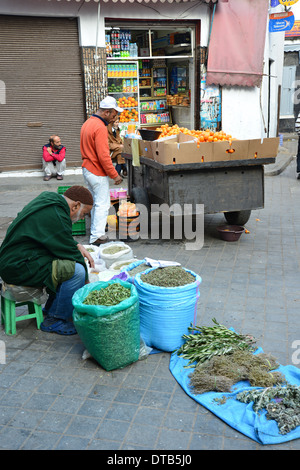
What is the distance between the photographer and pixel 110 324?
342cm

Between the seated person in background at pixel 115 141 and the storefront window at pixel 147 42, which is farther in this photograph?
the storefront window at pixel 147 42

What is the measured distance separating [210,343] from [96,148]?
144 inches

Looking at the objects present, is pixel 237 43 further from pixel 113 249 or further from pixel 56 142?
pixel 113 249

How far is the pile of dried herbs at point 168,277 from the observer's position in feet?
12.5

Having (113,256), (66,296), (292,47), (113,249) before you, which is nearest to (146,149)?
(113,249)

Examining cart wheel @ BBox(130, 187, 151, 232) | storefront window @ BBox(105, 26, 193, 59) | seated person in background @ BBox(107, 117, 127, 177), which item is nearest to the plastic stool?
cart wheel @ BBox(130, 187, 151, 232)

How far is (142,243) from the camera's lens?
6.91 meters

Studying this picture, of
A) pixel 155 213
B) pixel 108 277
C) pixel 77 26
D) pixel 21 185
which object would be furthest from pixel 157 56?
pixel 108 277

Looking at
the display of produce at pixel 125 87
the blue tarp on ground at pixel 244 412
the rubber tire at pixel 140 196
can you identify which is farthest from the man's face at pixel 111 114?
the display of produce at pixel 125 87

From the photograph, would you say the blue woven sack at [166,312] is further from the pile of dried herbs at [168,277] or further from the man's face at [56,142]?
the man's face at [56,142]

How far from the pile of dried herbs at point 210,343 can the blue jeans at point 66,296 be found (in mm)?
1018

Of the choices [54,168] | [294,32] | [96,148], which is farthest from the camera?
[294,32]

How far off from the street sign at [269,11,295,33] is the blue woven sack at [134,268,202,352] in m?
10.8
